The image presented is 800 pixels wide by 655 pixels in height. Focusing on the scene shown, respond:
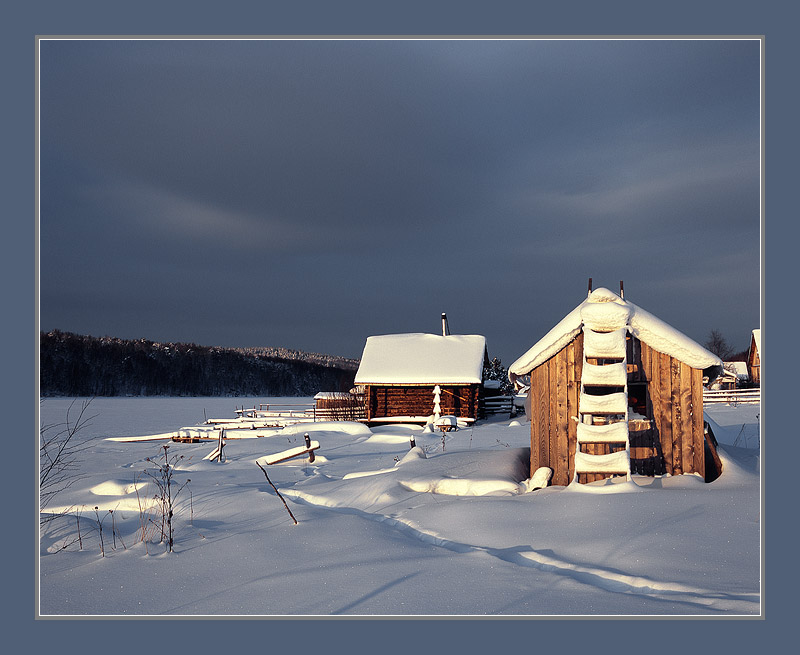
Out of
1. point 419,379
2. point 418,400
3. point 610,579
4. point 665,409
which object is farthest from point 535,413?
point 418,400

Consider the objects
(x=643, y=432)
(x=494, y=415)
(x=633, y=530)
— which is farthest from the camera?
(x=494, y=415)

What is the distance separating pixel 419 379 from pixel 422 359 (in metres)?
1.44

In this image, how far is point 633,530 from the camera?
6238mm

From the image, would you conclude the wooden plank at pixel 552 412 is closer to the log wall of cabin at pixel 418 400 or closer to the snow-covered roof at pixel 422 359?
the snow-covered roof at pixel 422 359

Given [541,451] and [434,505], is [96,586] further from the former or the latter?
[541,451]

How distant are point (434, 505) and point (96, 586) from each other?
3927mm

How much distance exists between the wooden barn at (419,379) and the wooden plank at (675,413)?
20340 mm

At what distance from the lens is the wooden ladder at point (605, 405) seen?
322 inches

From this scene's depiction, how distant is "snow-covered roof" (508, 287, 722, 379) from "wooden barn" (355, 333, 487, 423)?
67.1ft

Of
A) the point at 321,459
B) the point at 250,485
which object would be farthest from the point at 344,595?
the point at 321,459

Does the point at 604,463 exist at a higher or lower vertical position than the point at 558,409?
lower

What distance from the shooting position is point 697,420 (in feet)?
29.2

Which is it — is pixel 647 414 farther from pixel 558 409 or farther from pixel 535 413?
pixel 535 413

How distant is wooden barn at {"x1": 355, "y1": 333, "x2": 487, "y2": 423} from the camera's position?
97.3 feet
